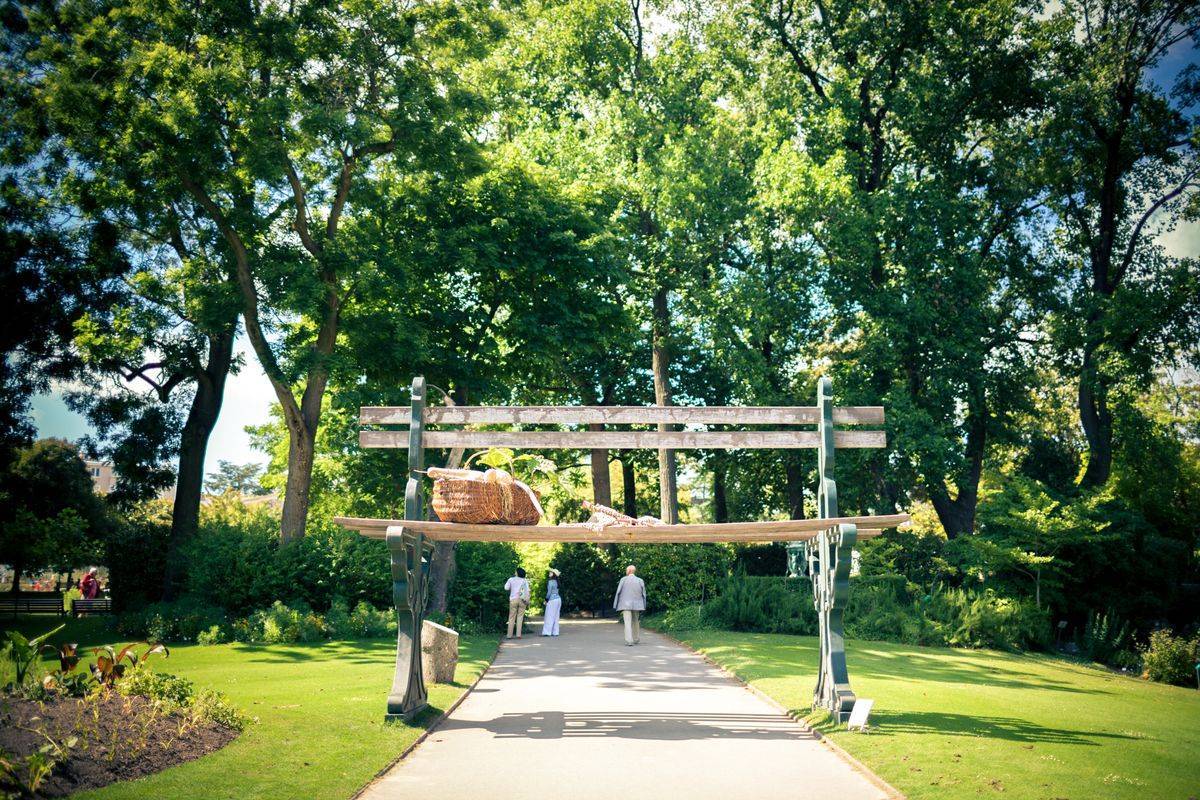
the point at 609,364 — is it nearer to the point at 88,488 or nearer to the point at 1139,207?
the point at 1139,207

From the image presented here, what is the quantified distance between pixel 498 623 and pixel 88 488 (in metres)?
31.2

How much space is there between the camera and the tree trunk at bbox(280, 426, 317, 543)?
76.3 feet

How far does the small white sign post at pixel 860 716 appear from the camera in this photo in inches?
401

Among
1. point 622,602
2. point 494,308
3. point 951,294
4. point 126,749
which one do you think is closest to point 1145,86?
point 951,294

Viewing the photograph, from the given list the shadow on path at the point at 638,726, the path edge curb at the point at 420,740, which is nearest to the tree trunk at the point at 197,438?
the path edge curb at the point at 420,740

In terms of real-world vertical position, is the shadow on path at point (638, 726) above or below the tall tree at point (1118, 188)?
below

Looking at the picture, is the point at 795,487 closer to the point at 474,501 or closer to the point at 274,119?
the point at 274,119

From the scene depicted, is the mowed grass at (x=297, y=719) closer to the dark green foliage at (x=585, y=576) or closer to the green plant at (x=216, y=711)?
the green plant at (x=216, y=711)

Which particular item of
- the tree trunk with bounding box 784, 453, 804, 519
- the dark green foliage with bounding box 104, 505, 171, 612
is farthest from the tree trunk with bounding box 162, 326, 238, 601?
the tree trunk with bounding box 784, 453, 804, 519

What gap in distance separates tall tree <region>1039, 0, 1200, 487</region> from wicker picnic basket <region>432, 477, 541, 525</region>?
82.4 ft

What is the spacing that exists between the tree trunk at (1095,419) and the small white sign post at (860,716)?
72.5 ft

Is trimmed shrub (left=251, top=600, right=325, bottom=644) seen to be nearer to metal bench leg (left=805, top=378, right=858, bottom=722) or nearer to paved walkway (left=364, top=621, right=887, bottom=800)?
paved walkway (left=364, top=621, right=887, bottom=800)

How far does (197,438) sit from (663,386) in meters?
15.4

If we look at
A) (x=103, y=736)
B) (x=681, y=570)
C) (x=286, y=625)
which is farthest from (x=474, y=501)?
(x=681, y=570)
